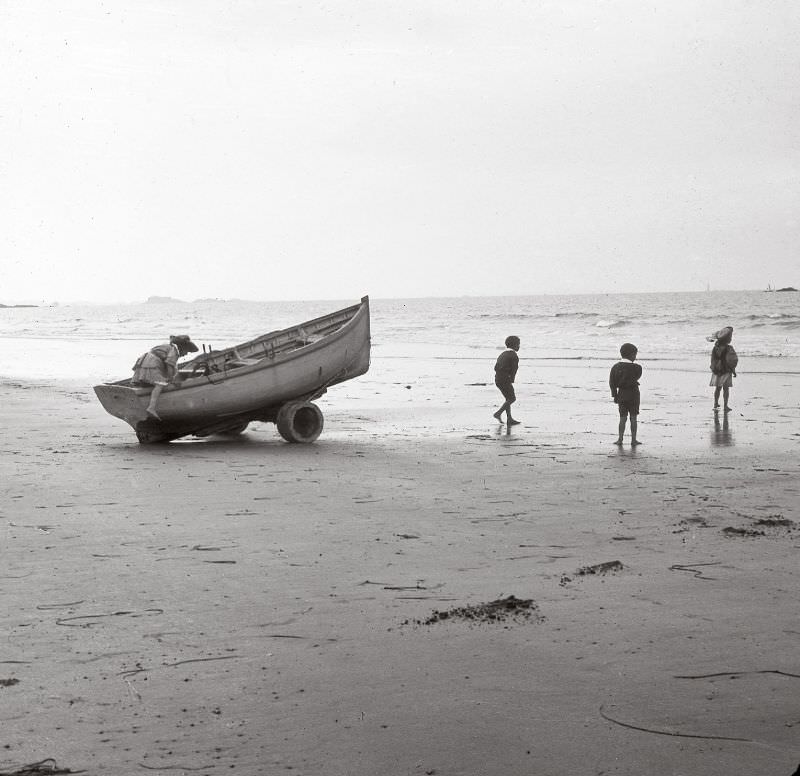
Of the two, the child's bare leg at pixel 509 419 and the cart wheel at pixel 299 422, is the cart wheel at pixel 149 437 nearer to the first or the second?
the cart wheel at pixel 299 422

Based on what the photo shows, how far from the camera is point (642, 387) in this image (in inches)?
841

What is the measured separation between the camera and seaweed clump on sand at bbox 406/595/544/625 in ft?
16.7

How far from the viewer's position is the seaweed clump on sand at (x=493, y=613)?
508cm

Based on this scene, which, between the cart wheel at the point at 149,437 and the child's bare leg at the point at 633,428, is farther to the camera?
the cart wheel at the point at 149,437

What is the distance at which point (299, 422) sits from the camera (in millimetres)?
12953

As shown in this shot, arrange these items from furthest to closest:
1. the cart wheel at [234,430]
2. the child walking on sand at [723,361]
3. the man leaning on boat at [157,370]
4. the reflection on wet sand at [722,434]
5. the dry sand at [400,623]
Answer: the child walking on sand at [723,361] → the cart wheel at [234,430] → the reflection on wet sand at [722,434] → the man leaning on boat at [157,370] → the dry sand at [400,623]

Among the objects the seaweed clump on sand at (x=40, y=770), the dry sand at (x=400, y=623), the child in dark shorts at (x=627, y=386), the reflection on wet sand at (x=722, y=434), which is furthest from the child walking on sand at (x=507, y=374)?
the seaweed clump on sand at (x=40, y=770)

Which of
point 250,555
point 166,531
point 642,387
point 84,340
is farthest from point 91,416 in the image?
point 84,340

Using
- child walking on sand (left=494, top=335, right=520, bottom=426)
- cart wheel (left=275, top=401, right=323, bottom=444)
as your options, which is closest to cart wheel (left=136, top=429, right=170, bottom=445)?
cart wheel (left=275, top=401, right=323, bottom=444)

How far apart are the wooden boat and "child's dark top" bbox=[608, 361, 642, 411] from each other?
12.1ft

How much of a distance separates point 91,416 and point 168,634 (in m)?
11.8

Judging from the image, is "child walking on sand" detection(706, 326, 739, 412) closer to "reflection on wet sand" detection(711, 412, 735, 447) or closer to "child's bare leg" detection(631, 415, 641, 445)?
"reflection on wet sand" detection(711, 412, 735, 447)

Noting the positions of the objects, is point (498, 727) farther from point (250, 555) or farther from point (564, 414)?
point (564, 414)

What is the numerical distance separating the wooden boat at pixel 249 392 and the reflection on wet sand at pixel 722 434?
16.0 ft
